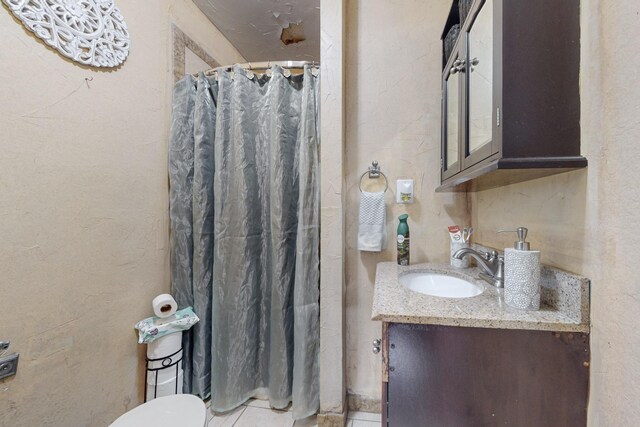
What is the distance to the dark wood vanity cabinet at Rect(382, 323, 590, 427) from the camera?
59 cm

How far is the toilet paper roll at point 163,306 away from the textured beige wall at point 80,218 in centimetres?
9

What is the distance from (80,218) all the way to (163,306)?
0.56 metres

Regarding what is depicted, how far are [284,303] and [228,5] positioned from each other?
6.28ft

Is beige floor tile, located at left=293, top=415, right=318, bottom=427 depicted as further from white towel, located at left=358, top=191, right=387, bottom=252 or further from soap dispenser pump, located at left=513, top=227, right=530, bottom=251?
soap dispenser pump, located at left=513, top=227, right=530, bottom=251

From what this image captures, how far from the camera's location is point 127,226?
3.90 ft

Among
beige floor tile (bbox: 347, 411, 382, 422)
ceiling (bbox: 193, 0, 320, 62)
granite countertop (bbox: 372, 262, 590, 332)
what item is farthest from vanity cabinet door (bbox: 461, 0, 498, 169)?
beige floor tile (bbox: 347, 411, 382, 422)

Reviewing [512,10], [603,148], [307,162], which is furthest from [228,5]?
[603,148]

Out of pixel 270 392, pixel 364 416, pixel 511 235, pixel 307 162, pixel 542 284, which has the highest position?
pixel 307 162

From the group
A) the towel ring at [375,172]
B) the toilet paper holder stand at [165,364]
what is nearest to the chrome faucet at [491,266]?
the towel ring at [375,172]

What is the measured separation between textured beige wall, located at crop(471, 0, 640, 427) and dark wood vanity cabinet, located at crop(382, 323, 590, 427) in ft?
0.15

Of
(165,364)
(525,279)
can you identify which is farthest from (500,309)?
(165,364)

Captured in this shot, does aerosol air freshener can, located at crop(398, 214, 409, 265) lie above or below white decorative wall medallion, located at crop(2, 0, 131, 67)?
below

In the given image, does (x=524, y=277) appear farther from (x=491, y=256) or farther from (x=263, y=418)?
(x=263, y=418)

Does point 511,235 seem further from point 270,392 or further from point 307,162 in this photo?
point 270,392
